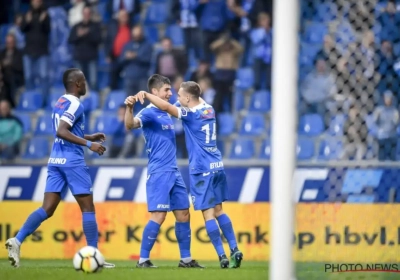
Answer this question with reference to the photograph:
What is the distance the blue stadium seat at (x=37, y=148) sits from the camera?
41.9ft

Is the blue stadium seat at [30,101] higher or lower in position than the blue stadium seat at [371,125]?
higher

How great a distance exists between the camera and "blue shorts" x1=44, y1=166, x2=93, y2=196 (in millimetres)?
8758

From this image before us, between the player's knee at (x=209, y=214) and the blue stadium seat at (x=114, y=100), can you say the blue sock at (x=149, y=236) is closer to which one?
the player's knee at (x=209, y=214)

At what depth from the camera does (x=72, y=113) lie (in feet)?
28.4

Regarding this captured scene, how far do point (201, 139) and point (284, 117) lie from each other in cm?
317

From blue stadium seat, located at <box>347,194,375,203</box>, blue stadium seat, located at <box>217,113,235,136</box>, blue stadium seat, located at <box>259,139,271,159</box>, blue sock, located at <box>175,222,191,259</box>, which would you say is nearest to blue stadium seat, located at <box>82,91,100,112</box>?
blue stadium seat, located at <box>217,113,235,136</box>

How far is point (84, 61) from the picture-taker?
548 inches

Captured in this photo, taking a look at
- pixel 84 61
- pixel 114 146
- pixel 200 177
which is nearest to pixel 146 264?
pixel 200 177

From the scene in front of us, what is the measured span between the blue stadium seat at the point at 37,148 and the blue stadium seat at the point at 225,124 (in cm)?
249

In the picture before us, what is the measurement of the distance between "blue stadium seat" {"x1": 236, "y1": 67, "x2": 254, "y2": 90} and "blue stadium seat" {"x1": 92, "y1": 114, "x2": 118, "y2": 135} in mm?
1942

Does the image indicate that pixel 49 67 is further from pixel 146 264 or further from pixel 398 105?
pixel 398 105

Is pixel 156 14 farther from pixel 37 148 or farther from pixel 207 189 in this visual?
pixel 207 189

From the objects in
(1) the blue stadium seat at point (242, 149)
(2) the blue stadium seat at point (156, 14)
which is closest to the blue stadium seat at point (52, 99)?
(2) the blue stadium seat at point (156, 14)

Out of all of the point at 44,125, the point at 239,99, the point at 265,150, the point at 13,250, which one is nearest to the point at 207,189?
the point at 13,250
